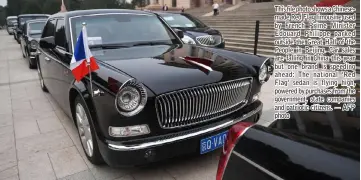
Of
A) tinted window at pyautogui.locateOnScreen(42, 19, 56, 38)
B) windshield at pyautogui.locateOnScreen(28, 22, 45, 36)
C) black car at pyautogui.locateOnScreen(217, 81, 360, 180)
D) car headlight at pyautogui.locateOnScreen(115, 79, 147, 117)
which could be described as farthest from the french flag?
windshield at pyautogui.locateOnScreen(28, 22, 45, 36)

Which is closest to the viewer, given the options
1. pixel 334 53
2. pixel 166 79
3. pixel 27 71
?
pixel 334 53

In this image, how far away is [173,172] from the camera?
3.00m

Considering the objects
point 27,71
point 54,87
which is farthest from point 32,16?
point 54,87

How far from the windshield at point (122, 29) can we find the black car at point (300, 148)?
2.44m

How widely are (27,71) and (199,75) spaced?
26.2ft

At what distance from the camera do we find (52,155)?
3.49m

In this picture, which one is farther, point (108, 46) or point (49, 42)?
point (49, 42)

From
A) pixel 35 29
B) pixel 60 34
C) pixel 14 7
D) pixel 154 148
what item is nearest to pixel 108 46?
pixel 60 34

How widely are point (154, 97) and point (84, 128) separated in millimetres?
1055

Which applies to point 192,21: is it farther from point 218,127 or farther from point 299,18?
point 218,127

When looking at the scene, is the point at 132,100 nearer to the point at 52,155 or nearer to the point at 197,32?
the point at 52,155

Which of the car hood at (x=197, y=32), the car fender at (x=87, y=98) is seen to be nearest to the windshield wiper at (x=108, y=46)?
the car fender at (x=87, y=98)

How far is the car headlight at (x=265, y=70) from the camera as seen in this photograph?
10.6ft

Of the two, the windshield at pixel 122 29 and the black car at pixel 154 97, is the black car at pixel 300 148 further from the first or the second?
the windshield at pixel 122 29
